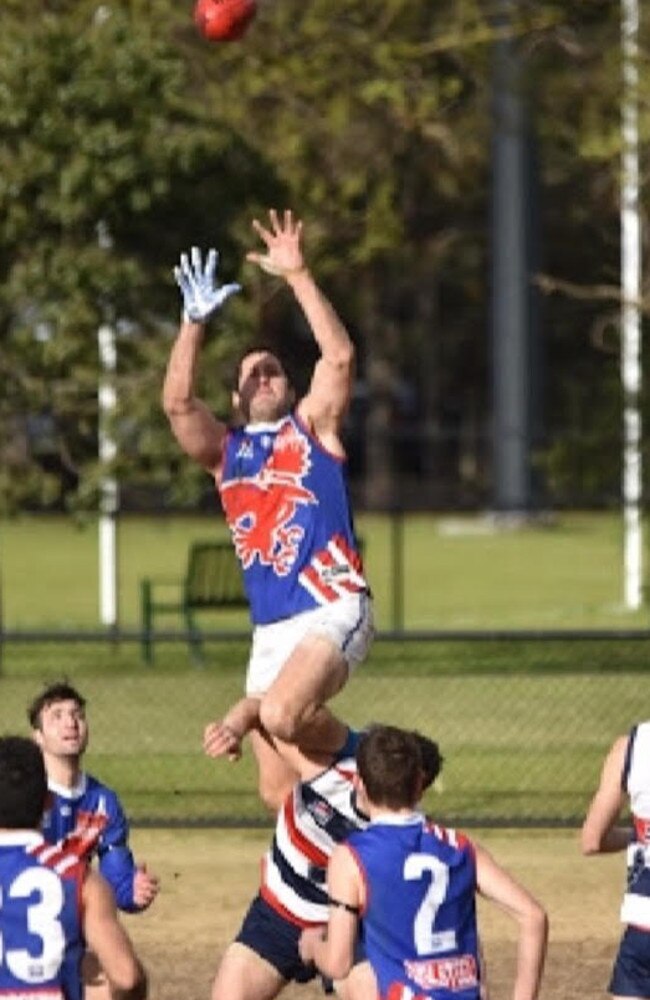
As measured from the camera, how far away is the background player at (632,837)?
9.12 metres

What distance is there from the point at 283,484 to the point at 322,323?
0.55 meters

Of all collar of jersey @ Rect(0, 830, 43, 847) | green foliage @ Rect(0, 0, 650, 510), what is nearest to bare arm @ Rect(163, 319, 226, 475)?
collar of jersey @ Rect(0, 830, 43, 847)

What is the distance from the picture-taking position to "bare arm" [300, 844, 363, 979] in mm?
8656

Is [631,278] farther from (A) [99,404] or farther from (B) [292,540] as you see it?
(B) [292,540]

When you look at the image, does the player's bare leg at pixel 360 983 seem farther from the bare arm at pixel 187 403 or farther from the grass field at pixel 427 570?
the grass field at pixel 427 570

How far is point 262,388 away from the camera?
36.2 feet

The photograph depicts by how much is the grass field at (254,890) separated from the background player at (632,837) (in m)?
3.10

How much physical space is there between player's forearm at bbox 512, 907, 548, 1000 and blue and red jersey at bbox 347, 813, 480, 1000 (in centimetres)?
18

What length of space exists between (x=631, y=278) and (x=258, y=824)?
1757cm

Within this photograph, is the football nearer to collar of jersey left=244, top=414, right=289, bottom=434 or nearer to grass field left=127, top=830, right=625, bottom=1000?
grass field left=127, top=830, right=625, bottom=1000

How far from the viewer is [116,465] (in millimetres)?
23812

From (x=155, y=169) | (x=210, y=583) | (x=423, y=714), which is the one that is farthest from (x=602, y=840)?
(x=210, y=583)

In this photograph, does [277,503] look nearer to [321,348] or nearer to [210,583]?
[321,348]

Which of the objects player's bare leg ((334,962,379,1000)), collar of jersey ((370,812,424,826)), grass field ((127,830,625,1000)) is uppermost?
collar of jersey ((370,812,424,826))
